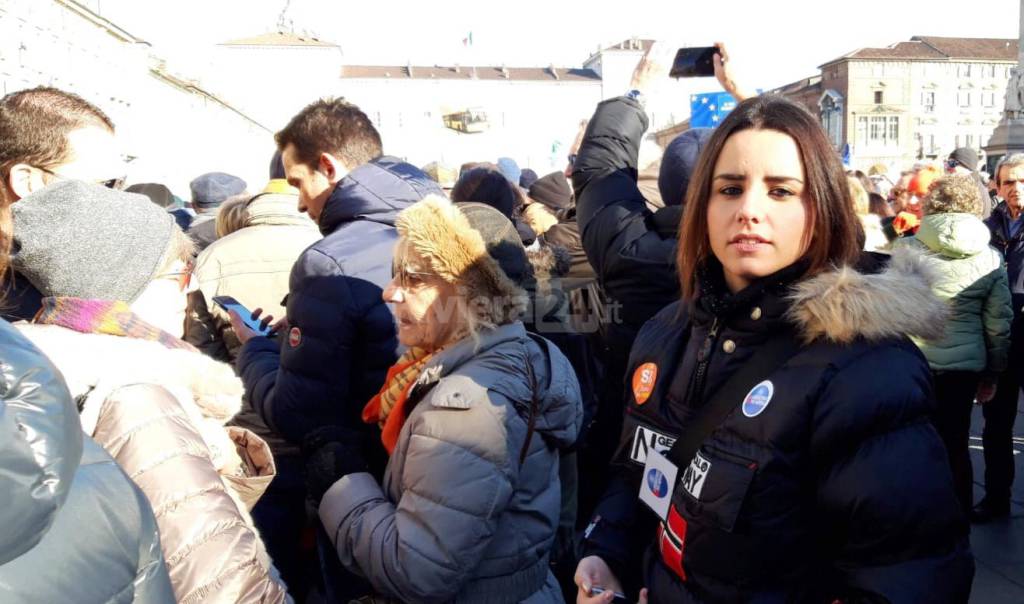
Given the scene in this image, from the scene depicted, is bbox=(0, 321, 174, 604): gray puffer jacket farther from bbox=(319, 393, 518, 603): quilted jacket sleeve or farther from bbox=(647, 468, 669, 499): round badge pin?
bbox=(647, 468, 669, 499): round badge pin

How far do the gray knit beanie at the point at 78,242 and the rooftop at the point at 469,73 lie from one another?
91.0 metres

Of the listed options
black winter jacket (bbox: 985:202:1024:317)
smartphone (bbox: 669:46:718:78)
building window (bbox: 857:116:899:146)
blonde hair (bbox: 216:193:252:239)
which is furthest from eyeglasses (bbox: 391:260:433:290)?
building window (bbox: 857:116:899:146)

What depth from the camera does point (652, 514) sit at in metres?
1.90

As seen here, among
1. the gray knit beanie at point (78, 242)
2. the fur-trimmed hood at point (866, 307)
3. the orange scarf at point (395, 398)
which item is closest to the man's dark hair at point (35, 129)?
the gray knit beanie at point (78, 242)

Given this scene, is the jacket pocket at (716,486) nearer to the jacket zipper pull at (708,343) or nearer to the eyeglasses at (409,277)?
the jacket zipper pull at (708,343)

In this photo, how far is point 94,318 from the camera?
1769 millimetres

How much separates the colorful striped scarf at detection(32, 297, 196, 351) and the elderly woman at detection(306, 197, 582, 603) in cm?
64

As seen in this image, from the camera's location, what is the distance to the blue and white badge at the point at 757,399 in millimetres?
1554

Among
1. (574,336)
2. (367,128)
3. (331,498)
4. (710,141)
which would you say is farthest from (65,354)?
(574,336)

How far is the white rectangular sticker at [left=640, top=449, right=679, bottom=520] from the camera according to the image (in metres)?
1.74

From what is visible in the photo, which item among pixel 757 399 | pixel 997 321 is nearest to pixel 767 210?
pixel 757 399

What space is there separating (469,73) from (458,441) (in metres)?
95.1

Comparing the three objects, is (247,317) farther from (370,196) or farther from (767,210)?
(767,210)

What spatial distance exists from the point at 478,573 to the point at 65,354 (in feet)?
3.53
